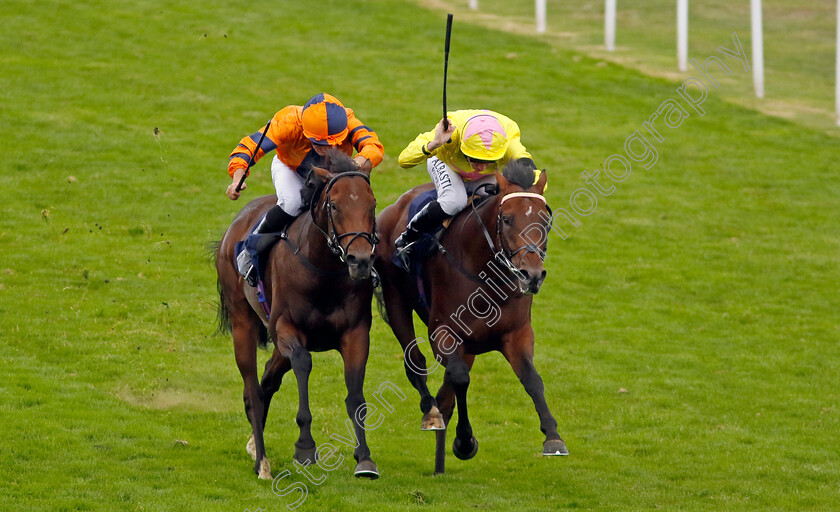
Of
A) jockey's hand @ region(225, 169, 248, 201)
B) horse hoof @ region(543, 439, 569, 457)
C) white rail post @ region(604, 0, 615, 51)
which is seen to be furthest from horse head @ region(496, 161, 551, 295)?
white rail post @ region(604, 0, 615, 51)

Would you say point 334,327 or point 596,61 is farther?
point 596,61

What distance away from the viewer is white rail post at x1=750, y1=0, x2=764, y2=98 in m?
22.6

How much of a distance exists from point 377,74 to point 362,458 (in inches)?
697

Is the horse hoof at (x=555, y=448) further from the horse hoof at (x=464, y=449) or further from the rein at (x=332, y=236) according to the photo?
the rein at (x=332, y=236)

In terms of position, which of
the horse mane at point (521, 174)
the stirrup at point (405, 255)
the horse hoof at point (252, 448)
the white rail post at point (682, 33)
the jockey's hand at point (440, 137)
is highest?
the white rail post at point (682, 33)

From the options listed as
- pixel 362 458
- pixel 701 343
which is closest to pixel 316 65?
pixel 701 343

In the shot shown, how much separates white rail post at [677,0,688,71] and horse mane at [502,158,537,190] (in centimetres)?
1774

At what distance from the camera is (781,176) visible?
20.4 metres

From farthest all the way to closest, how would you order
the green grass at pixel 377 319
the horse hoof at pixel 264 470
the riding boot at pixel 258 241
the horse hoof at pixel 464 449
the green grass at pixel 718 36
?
the green grass at pixel 718 36 < the green grass at pixel 377 319 < the horse hoof at pixel 264 470 < the horse hoof at pixel 464 449 < the riding boot at pixel 258 241

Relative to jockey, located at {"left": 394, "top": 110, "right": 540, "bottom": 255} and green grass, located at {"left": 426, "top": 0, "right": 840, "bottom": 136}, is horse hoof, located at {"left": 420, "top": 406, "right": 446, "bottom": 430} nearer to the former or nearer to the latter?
jockey, located at {"left": 394, "top": 110, "right": 540, "bottom": 255}

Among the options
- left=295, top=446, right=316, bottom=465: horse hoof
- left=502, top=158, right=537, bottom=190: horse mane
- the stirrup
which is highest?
left=502, top=158, right=537, bottom=190: horse mane

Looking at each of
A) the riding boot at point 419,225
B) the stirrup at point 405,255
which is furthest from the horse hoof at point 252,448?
the riding boot at point 419,225

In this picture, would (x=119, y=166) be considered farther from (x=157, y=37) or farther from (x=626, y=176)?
(x=626, y=176)

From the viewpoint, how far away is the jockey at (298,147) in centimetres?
829
